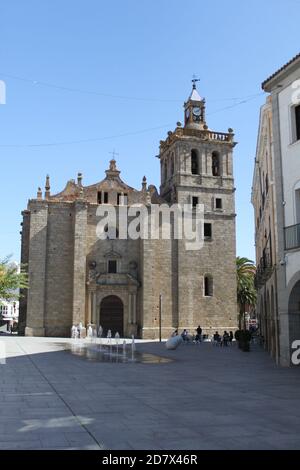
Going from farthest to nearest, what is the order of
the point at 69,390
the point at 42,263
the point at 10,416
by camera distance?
the point at 42,263 < the point at 69,390 < the point at 10,416

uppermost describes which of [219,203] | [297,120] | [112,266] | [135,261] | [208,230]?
[219,203]

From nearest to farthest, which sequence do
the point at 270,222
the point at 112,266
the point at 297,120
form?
the point at 297,120 → the point at 270,222 → the point at 112,266

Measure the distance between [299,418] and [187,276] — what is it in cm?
3220

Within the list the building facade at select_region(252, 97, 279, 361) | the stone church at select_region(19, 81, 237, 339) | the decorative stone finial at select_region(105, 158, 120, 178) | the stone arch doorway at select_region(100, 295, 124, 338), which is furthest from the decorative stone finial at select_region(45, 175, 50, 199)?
the building facade at select_region(252, 97, 279, 361)

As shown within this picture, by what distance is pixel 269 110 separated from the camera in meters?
19.0

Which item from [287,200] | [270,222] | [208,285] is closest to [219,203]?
[208,285]

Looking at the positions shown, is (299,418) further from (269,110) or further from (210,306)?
(210,306)

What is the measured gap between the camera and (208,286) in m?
41.2

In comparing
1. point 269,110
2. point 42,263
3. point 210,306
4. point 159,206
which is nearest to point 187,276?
point 210,306

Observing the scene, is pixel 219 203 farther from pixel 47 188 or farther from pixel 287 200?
pixel 287 200

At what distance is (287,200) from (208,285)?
2516 centimetres

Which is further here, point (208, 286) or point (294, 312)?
point (208, 286)

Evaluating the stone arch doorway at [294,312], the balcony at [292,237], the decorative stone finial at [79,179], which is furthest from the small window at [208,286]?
the balcony at [292,237]

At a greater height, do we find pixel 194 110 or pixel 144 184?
pixel 194 110
